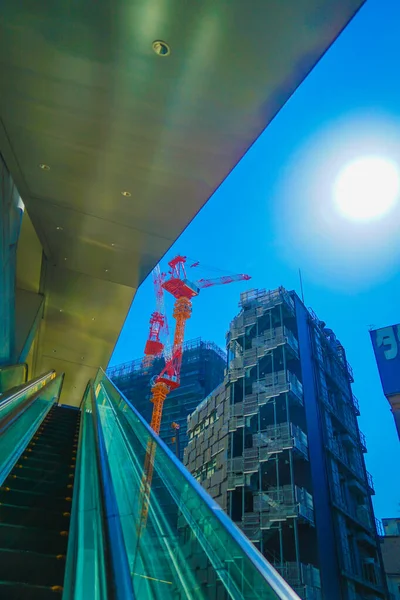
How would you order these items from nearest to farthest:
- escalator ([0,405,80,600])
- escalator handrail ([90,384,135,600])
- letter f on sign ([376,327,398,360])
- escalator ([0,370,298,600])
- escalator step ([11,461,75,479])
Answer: escalator ([0,370,298,600]) < escalator handrail ([90,384,135,600]) < escalator ([0,405,80,600]) < escalator step ([11,461,75,479]) < letter f on sign ([376,327,398,360])

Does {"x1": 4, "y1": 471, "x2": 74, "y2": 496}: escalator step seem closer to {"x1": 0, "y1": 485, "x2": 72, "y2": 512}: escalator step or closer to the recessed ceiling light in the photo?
{"x1": 0, "y1": 485, "x2": 72, "y2": 512}: escalator step

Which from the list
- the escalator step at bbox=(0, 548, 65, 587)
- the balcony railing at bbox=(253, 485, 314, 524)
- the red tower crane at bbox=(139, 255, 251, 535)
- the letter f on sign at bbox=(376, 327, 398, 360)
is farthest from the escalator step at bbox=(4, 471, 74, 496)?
the red tower crane at bbox=(139, 255, 251, 535)

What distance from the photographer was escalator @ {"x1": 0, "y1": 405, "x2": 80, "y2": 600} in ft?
8.59

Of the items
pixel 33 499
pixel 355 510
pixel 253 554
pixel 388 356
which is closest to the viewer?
pixel 253 554

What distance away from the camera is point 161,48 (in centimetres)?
420

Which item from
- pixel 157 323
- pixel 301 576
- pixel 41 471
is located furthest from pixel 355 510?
pixel 157 323

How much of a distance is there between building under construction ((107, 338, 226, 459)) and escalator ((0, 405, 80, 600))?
43756mm

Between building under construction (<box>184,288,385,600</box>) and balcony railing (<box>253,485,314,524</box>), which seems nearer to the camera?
balcony railing (<box>253,485,314,524</box>)

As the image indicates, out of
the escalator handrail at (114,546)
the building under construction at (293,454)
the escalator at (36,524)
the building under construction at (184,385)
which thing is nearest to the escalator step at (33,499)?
the escalator at (36,524)

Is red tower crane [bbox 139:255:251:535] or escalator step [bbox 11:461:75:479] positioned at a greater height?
red tower crane [bbox 139:255:251:535]

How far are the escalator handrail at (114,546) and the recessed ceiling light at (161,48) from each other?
4.27 m

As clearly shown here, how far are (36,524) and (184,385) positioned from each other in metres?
51.3

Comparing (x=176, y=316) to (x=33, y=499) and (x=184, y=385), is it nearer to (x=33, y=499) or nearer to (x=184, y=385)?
(x=184, y=385)

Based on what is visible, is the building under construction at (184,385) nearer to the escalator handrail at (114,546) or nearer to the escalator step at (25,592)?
the escalator handrail at (114,546)
